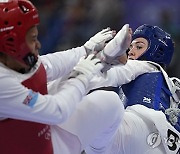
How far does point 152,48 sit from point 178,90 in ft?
0.91

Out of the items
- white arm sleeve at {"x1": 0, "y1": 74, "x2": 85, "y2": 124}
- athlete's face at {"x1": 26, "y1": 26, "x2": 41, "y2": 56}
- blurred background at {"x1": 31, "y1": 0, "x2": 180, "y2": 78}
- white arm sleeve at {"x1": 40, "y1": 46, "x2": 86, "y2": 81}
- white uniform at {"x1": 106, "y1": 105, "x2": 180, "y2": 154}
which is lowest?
blurred background at {"x1": 31, "y1": 0, "x2": 180, "y2": 78}

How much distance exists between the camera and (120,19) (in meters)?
5.43

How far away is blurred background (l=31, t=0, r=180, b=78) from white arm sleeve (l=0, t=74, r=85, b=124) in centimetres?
317

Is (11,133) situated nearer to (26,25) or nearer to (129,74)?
(26,25)

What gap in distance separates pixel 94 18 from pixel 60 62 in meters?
3.00

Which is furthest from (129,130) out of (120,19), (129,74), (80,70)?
(120,19)

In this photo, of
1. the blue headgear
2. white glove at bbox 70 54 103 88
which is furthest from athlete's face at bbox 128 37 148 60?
white glove at bbox 70 54 103 88

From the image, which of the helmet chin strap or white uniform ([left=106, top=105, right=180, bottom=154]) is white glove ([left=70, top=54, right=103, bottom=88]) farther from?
white uniform ([left=106, top=105, right=180, bottom=154])

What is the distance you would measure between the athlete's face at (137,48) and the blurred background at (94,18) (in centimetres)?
226

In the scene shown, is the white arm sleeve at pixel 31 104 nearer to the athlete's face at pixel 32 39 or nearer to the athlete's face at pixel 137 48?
the athlete's face at pixel 32 39

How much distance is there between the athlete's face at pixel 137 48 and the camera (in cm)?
304

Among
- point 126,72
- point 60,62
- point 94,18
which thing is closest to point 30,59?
point 60,62

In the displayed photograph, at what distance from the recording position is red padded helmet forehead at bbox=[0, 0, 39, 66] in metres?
2.11

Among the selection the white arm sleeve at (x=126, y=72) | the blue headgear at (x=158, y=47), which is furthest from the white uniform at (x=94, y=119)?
the blue headgear at (x=158, y=47)
